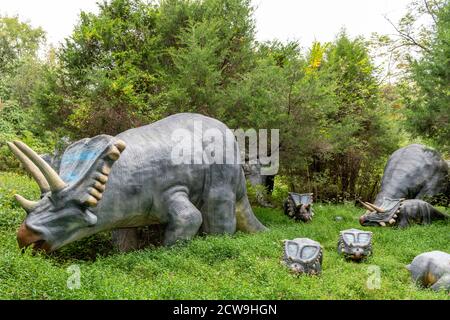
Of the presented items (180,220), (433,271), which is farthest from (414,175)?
(180,220)

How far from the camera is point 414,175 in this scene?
11320 mm

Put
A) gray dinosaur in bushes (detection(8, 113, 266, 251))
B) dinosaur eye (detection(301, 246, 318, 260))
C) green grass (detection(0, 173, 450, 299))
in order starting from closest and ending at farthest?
green grass (detection(0, 173, 450, 299)), gray dinosaur in bushes (detection(8, 113, 266, 251)), dinosaur eye (detection(301, 246, 318, 260))

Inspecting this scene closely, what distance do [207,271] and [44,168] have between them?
2.18m

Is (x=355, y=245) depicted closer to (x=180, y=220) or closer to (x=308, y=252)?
(x=308, y=252)

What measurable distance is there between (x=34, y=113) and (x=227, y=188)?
5250 millimetres

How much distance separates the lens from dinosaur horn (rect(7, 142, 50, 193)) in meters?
5.38

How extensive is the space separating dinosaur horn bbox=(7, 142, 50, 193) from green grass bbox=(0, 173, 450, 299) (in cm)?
81

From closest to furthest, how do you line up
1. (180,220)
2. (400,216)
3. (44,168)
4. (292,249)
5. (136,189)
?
1. (44,168)
2. (292,249)
3. (136,189)
4. (180,220)
5. (400,216)

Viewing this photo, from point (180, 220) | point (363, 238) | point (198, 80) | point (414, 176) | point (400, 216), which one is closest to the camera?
point (180, 220)

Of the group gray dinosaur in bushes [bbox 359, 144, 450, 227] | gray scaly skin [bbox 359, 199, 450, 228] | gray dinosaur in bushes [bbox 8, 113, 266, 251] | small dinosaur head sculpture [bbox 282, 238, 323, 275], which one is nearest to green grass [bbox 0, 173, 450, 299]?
small dinosaur head sculpture [bbox 282, 238, 323, 275]

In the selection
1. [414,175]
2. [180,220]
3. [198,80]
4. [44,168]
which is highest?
[198,80]

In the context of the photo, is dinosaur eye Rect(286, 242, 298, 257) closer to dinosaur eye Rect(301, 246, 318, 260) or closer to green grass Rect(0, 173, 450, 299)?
dinosaur eye Rect(301, 246, 318, 260)

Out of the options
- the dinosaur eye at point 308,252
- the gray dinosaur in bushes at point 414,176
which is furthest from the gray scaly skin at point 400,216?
the dinosaur eye at point 308,252
